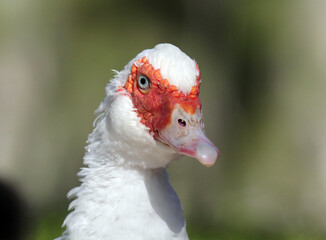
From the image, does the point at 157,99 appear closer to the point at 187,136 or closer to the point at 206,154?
the point at 187,136

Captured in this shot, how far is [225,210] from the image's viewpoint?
5.76 m

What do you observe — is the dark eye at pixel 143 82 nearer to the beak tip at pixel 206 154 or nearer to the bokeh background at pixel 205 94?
the beak tip at pixel 206 154

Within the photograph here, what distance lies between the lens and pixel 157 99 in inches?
77.6

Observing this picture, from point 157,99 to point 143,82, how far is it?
0.35 ft

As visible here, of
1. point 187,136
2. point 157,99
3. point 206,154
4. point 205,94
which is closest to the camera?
point 206,154

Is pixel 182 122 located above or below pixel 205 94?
below

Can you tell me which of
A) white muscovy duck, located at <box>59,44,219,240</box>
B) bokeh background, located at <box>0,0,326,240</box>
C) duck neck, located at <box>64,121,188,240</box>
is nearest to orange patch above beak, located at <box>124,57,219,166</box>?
white muscovy duck, located at <box>59,44,219,240</box>

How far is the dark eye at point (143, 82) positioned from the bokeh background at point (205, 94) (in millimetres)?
3634

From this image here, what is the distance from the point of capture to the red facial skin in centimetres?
192

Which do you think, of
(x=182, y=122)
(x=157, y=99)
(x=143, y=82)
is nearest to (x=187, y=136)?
(x=182, y=122)


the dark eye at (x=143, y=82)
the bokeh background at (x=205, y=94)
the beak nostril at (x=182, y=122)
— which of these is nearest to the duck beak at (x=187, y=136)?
the beak nostril at (x=182, y=122)

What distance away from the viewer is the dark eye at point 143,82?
79.3 inches

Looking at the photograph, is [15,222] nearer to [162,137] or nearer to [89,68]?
[89,68]

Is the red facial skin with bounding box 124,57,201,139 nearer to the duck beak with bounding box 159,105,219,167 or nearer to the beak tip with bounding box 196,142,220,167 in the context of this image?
the duck beak with bounding box 159,105,219,167
